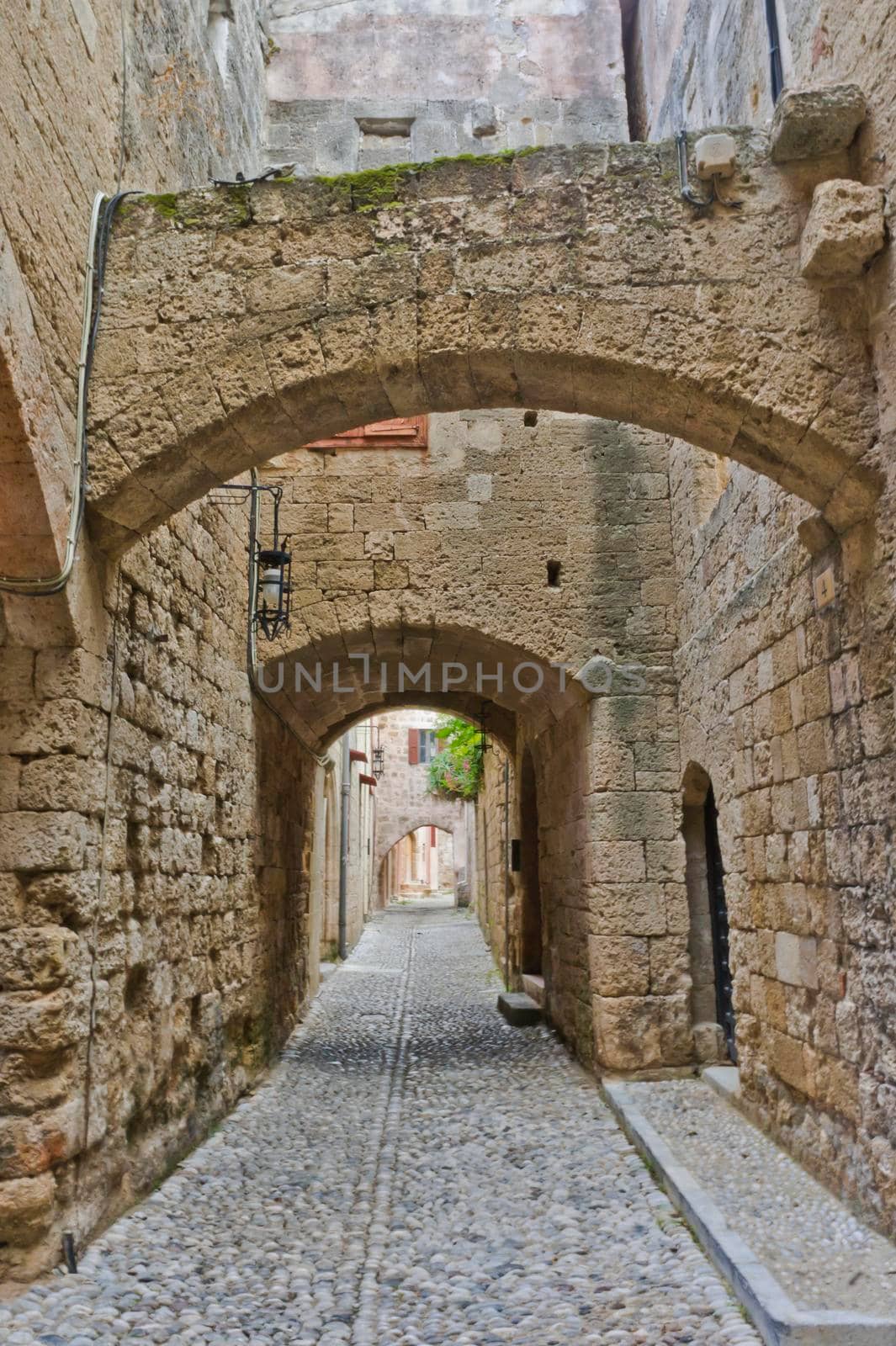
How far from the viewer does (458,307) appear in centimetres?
334

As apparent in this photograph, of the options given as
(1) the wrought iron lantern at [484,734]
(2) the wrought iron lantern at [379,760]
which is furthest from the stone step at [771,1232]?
(2) the wrought iron lantern at [379,760]

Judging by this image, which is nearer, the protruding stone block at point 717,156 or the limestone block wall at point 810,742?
the limestone block wall at point 810,742

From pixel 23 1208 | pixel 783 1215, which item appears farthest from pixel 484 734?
pixel 23 1208

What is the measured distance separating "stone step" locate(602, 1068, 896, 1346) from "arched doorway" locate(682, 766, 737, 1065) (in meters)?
0.97

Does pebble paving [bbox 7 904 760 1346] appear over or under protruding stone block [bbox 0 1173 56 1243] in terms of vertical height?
under

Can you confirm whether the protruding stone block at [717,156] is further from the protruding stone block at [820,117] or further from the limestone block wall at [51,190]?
the limestone block wall at [51,190]

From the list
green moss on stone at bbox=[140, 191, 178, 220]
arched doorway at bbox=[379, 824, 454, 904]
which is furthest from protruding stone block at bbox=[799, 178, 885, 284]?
arched doorway at bbox=[379, 824, 454, 904]

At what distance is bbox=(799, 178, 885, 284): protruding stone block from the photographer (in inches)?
118

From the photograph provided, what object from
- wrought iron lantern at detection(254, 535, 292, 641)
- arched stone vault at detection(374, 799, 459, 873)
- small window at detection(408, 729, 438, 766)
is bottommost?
arched stone vault at detection(374, 799, 459, 873)

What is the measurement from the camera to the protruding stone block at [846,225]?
3008mm

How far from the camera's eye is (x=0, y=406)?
2764mm

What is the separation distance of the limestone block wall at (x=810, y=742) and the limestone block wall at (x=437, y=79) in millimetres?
3039

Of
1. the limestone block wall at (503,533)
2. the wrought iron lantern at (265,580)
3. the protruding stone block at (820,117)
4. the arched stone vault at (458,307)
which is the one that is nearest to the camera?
the protruding stone block at (820,117)

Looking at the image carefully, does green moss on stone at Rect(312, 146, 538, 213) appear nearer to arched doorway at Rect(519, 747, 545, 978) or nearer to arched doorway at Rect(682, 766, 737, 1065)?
arched doorway at Rect(682, 766, 737, 1065)
